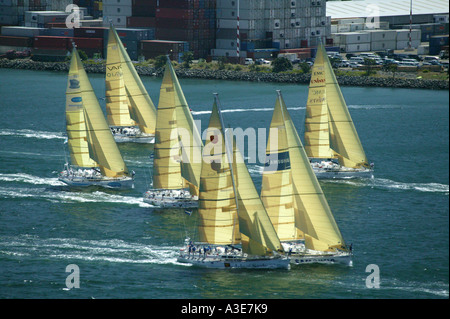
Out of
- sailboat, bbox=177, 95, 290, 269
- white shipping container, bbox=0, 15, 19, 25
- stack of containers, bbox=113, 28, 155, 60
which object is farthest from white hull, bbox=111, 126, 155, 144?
white shipping container, bbox=0, 15, 19, 25

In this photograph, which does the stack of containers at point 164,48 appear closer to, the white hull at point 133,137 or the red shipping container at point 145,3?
the red shipping container at point 145,3

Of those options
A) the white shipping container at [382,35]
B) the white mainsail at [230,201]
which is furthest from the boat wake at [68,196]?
the white shipping container at [382,35]

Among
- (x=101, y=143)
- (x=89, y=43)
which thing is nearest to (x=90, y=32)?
(x=89, y=43)

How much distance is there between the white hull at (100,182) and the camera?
2222 inches

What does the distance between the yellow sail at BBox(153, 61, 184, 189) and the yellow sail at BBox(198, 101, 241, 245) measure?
1077 centimetres

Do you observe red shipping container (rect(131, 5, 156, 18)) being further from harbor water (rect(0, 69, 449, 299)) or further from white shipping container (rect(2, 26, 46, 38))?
harbor water (rect(0, 69, 449, 299))

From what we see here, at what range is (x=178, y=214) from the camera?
5088 centimetres

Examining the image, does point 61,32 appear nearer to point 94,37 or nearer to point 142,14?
point 94,37

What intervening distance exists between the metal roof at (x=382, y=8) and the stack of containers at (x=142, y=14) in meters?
29.4

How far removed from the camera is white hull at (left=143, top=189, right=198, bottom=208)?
2036 inches

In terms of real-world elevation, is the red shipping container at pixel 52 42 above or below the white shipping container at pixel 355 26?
below
